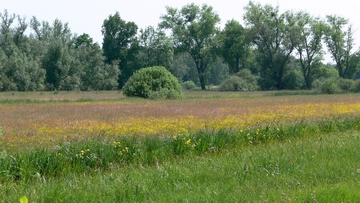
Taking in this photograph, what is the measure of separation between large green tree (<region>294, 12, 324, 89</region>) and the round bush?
38.9 m

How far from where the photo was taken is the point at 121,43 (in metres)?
78.2

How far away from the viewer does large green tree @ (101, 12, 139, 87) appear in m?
76.9

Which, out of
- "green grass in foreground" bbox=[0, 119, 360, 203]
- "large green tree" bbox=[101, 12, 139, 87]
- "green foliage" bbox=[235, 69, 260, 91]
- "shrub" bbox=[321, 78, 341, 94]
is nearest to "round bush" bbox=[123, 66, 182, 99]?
"shrub" bbox=[321, 78, 341, 94]

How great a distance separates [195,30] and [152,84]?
43025 millimetres

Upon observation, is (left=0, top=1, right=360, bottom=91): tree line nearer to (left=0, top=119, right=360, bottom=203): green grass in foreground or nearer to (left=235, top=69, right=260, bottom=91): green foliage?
(left=235, top=69, right=260, bottom=91): green foliage

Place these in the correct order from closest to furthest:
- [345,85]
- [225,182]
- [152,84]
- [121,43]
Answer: [225,182] → [152,84] → [345,85] → [121,43]

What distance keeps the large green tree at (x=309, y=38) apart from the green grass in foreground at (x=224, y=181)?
66.5 metres

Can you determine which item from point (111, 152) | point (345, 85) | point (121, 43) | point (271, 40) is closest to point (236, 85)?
point (271, 40)

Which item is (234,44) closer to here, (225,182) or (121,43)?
(121,43)

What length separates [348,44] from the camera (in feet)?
243

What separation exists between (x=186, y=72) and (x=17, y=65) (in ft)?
221

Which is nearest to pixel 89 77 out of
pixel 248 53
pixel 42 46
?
pixel 42 46

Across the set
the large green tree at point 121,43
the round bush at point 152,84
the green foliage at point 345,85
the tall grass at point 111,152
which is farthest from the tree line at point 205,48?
the tall grass at point 111,152

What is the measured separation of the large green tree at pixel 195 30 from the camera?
8219cm
